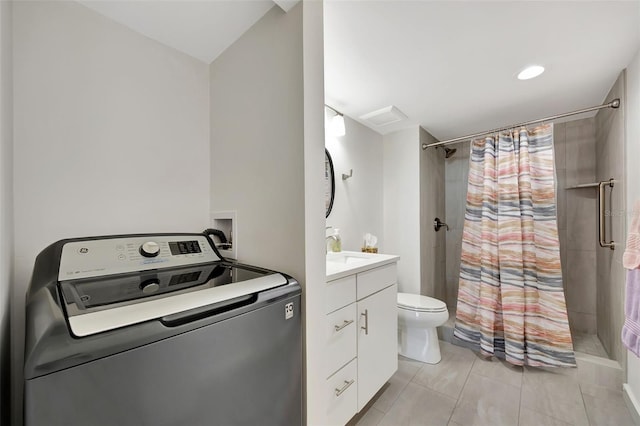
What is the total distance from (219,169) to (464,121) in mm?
2305

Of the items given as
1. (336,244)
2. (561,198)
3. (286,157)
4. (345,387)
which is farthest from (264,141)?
(561,198)

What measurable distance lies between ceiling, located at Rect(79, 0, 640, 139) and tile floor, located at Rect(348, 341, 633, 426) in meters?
2.07

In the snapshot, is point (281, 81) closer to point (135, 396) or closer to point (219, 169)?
point (219, 169)

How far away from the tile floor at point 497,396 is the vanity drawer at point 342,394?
26 cm

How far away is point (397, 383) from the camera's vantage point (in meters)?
1.74

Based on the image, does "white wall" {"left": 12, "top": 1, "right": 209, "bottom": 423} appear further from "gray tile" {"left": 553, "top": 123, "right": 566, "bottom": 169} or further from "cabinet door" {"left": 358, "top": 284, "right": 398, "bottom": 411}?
"gray tile" {"left": 553, "top": 123, "right": 566, "bottom": 169}

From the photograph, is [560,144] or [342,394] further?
[560,144]

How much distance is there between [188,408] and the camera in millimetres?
555

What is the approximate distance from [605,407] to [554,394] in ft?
0.74

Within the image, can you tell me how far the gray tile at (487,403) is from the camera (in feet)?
4.62

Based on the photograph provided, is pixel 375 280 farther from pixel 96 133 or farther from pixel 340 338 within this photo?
pixel 96 133

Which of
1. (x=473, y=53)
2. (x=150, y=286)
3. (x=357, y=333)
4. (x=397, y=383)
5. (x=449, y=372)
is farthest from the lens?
(x=449, y=372)

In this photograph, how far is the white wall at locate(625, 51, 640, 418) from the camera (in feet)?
4.54

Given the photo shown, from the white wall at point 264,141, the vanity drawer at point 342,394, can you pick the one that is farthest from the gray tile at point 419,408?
the white wall at point 264,141
